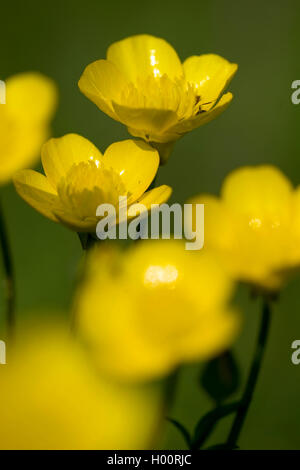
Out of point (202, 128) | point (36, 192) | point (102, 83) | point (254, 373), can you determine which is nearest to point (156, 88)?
point (102, 83)

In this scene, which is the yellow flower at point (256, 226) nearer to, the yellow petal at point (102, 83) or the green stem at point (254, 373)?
the green stem at point (254, 373)

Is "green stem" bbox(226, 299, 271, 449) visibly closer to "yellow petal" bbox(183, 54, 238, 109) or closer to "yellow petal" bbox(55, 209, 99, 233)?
"yellow petal" bbox(55, 209, 99, 233)

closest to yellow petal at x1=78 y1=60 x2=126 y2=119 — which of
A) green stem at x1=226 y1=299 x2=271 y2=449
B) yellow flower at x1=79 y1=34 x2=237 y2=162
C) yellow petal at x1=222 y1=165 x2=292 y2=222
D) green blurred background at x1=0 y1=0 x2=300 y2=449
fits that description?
yellow flower at x1=79 y1=34 x2=237 y2=162

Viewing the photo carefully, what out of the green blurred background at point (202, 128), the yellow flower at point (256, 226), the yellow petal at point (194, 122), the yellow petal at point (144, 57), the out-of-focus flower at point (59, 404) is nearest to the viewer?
the out-of-focus flower at point (59, 404)

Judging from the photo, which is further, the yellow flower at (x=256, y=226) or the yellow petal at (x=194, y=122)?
the yellow petal at (x=194, y=122)

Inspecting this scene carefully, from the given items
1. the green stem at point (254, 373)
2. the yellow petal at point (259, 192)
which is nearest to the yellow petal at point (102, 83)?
the yellow petal at point (259, 192)

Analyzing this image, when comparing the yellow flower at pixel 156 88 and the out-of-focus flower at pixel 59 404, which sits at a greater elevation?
the yellow flower at pixel 156 88
